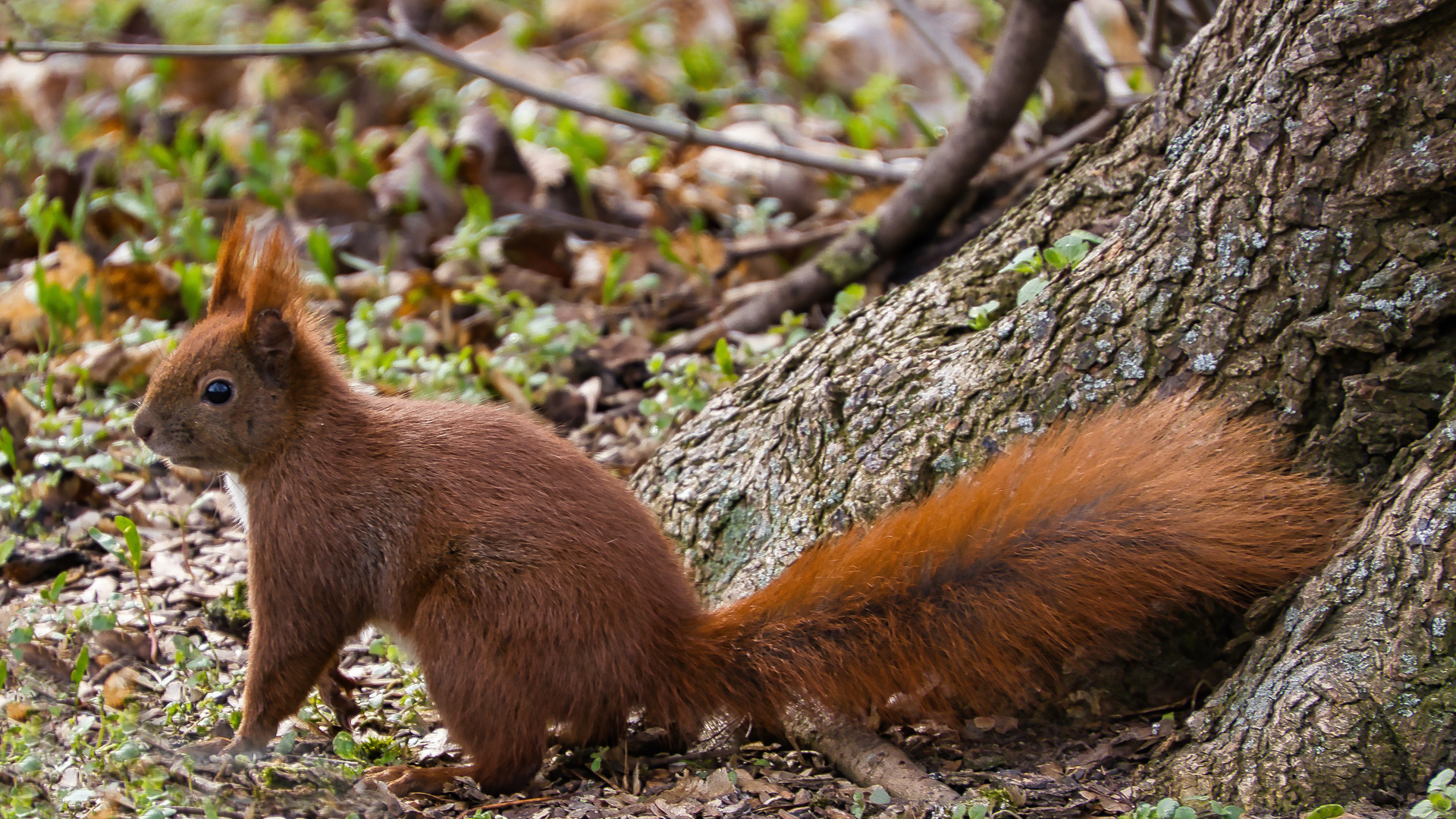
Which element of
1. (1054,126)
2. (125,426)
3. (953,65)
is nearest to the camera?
(125,426)

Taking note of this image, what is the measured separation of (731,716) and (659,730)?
16 cm

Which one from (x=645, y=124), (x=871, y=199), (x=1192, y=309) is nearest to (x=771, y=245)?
(x=871, y=199)

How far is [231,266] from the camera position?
92.5 inches

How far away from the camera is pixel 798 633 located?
1991mm

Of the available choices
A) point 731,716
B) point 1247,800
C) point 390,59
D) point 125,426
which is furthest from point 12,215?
point 1247,800

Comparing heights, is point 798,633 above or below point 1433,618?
above

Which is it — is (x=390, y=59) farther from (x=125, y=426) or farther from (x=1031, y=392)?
(x=1031, y=392)

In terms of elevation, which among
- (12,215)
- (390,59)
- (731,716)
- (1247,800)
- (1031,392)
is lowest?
(1247,800)

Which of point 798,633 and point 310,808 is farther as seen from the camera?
point 798,633

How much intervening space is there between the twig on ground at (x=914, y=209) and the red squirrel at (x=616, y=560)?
1533 millimetres

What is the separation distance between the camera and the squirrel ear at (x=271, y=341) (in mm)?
2205

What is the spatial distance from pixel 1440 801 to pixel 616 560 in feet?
3.93

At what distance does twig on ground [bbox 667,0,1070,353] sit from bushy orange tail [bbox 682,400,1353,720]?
1600mm

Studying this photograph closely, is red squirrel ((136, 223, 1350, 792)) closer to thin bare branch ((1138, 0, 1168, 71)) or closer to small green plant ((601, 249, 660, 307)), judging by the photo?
small green plant ((601, 249, 660, 307))
